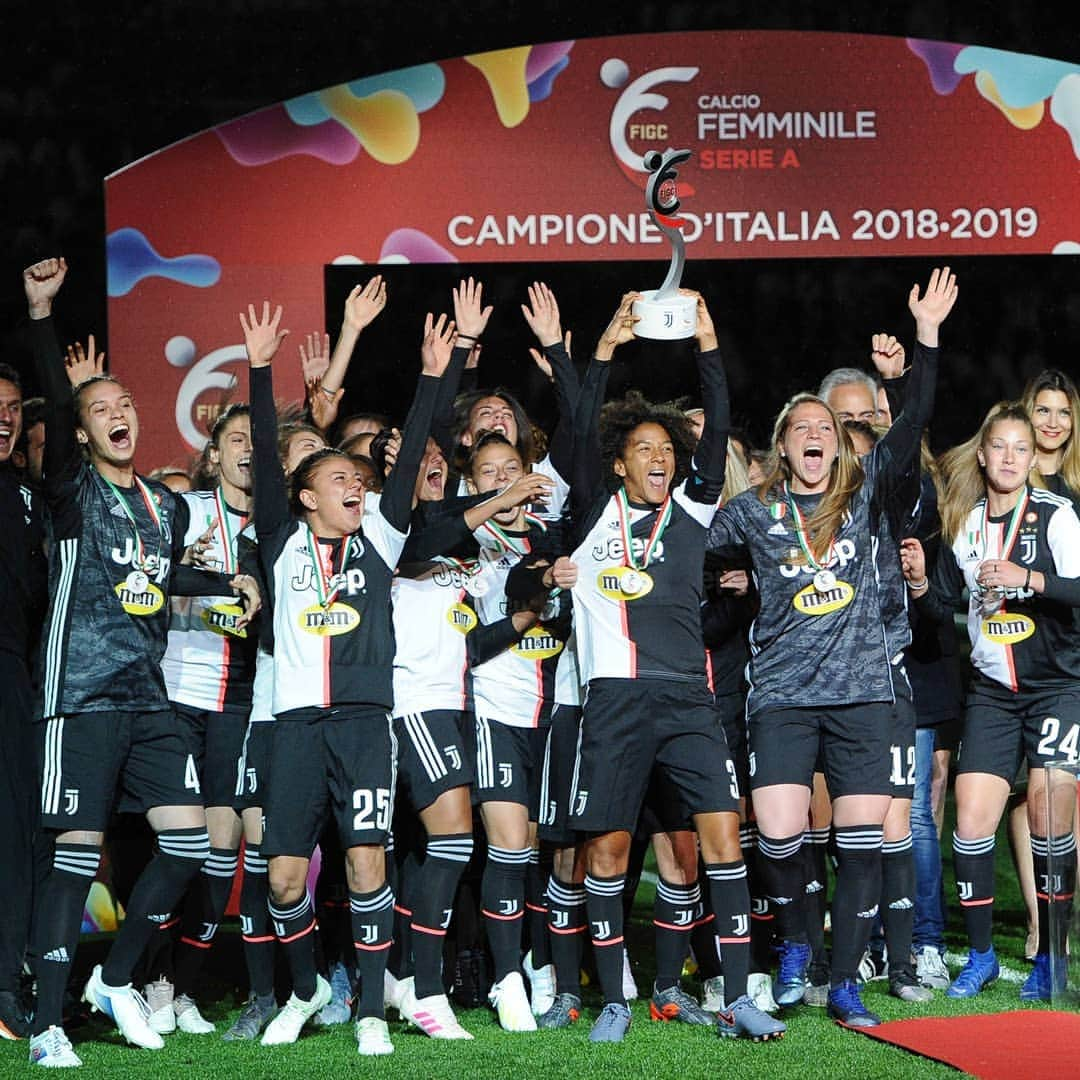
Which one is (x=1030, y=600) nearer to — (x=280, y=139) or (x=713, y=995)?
(x=713, y=995)

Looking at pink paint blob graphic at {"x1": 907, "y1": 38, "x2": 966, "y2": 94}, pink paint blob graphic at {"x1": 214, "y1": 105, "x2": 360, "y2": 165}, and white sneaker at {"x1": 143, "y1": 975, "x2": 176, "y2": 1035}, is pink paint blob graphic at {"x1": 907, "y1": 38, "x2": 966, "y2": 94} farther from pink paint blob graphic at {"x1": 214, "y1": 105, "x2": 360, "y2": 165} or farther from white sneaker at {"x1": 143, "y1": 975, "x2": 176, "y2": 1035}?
white sneaker at {"x1": 143, "y1": 975, "x2": 176, "y2": 1035}

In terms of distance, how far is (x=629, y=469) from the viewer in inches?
203

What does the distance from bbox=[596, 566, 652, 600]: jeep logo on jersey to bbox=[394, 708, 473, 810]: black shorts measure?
611mm

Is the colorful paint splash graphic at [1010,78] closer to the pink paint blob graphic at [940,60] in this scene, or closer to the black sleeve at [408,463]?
the pink paint blob graphic at [940,60]

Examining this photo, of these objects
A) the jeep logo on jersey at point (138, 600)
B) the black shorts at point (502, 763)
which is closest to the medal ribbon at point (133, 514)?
the jeep logo on jersey at point (138, 600)

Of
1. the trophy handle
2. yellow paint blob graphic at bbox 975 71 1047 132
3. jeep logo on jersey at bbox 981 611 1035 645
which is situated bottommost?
jeep logo on jersey at bbox 981 611 1035 645

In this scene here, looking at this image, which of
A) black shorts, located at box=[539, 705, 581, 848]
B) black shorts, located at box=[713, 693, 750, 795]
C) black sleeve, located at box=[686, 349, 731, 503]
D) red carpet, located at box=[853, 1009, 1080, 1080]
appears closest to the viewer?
red carpet, located at box=[853, 1009, 1080, 1080]

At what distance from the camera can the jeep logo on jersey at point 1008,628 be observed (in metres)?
5.41

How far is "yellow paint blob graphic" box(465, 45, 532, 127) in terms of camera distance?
7.17 m

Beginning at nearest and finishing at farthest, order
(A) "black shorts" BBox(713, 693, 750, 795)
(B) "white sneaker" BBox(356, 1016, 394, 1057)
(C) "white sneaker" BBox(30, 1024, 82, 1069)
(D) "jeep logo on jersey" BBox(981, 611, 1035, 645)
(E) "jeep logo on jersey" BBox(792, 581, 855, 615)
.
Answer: (C) "white sneaker" BBox(30, 1024, 82, 1069) → (B) "white sneaker" BBox(356, 1016, 394, 1057) → (E) "jeep logo on jersey" BBox(792, 581, 855, 615) → (D) "jeep logo on jersey" BBox(981, 611, 1035, 645) → (A) "black shorts" BBox(713, 693, 750, 795)

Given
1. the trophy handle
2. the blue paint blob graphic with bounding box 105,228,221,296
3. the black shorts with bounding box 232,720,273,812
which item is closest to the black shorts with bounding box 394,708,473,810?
the black shorts with bounding box 232,720,273,812

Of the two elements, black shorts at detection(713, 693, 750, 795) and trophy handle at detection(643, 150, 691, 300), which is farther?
black shorts at detection(713, 693, 750, 795)

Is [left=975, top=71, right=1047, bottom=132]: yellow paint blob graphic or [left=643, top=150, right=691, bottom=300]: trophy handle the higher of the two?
[left=975, top=71, right=1047, bottom=132]: yellow paint blob graphic

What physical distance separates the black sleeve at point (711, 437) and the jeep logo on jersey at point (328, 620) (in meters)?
1.03
